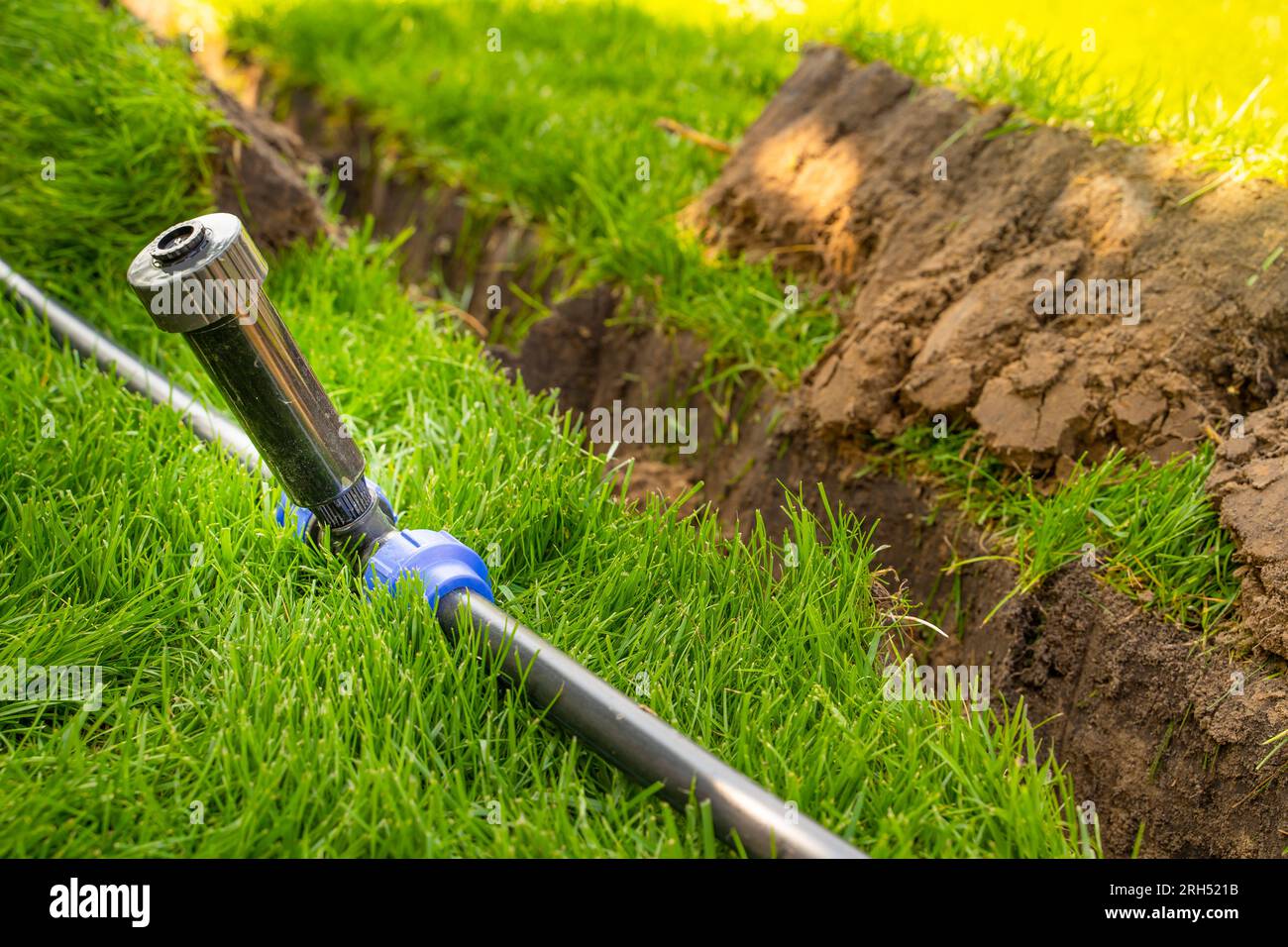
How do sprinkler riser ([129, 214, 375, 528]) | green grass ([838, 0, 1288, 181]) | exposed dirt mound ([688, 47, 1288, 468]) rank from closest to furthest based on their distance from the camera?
sprinkler riser ([129, 214, 375, 528])
exposed dirt mound ([688, 47, 1288, 468])
green grass ([838, 0, 1288, 181])

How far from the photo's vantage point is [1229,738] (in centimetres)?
207

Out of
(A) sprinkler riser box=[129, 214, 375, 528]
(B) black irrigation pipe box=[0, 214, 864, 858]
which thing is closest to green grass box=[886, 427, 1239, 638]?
(B) black irrigation pipe box=[0, 214, 864, 858]

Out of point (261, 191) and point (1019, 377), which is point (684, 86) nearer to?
point (261, 191)

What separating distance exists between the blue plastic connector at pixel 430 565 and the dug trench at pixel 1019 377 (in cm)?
108

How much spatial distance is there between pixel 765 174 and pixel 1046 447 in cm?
158

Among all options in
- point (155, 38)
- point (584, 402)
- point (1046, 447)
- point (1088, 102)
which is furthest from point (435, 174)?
point (1046, 447)

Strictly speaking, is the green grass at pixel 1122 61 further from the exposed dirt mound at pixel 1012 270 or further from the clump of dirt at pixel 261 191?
the clump of dirt at pixel 261 191

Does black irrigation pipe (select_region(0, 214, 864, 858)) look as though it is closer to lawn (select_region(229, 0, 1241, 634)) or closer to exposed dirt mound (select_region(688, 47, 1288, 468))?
lawn (select_region(229, 0, 1241, 634))

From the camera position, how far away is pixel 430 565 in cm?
203

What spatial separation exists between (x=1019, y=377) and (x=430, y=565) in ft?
5.18

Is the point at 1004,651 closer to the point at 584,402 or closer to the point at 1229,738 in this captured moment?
the point at 1229,738

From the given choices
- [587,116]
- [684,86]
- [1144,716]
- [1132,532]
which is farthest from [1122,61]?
[1144,716]

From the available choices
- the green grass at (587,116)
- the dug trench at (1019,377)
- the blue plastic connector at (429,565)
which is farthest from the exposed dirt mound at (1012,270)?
the blue plastic connector at (429,565)

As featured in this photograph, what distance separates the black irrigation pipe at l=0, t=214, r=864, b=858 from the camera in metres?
1.64
